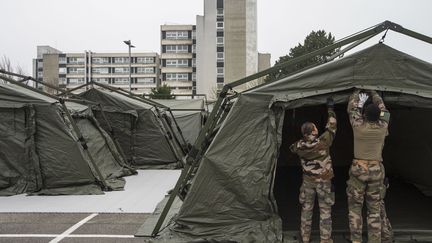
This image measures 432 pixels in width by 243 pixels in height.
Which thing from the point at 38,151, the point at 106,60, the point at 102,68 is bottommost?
the point at 38,151

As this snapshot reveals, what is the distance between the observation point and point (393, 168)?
857cm

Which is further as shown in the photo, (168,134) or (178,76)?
(178,76)

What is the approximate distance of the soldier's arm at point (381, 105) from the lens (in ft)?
14.7

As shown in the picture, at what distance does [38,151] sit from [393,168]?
283 inches

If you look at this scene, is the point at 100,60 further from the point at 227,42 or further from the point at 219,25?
the point at 227,42

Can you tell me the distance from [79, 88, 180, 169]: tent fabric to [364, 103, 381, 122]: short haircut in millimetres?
7683

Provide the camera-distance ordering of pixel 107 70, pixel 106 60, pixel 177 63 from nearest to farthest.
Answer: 1. pixel 177 63
2. pixel 107 70
3. pixel 106 60

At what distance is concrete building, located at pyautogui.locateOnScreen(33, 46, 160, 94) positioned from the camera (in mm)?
82250

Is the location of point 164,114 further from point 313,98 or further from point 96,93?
point 313,98

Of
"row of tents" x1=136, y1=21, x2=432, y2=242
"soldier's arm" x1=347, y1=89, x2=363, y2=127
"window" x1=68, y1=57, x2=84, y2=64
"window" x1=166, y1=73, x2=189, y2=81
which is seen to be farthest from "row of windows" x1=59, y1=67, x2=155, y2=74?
"soldier's arm" x1=347, y1=89, x2=363, y2=127

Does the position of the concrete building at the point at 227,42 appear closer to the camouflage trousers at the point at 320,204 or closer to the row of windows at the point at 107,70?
the row of windows at the point at 107,70

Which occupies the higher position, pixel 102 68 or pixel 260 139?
pixel 102 68

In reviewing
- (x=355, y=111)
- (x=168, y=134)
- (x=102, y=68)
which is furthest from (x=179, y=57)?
(x=355, y=111)

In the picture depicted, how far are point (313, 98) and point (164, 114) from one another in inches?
319
